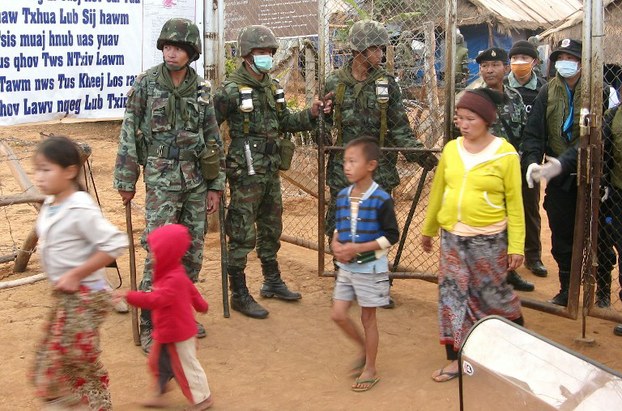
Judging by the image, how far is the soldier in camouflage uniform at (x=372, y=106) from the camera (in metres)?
5.69

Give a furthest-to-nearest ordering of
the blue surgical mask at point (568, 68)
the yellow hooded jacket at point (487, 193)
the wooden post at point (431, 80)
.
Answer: the wooden post at point (431, 80) → the blue surgical mask at point (568, 68) → the yellow hooded jacket at point (487, 193)

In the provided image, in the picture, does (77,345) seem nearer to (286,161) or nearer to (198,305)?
(198,305)

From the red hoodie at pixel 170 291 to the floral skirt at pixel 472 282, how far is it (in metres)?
1.46

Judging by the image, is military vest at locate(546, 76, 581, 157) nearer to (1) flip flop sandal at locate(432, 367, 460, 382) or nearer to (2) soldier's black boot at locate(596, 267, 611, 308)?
(2) soldier's black boot at locate(596, 267, 611, 308)

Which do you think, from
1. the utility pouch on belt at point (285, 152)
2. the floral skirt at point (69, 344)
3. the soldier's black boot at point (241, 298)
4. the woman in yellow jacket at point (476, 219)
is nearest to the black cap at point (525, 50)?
the utility pouch on belt at point (285, 152)

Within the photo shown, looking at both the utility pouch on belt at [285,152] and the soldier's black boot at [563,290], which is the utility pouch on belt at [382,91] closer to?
the utility pouch on belt at [285,152]

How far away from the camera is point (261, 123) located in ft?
18.7

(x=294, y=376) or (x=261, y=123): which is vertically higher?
(x=261, y=123)

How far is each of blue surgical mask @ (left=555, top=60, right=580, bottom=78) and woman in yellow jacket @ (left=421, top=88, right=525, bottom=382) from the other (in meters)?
1.04

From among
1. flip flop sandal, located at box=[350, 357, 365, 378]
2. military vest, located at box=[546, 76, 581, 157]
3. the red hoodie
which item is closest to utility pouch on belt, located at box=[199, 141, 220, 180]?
the red hoodie

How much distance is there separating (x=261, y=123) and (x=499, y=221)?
6.85ft

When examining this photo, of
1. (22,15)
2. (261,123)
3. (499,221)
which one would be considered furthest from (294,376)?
(22,15)

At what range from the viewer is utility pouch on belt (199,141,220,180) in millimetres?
5145

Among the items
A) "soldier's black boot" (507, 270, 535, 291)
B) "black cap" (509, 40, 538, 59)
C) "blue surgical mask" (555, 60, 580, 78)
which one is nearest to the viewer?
"blue surgical mask" (555, 60, 580, 78)
